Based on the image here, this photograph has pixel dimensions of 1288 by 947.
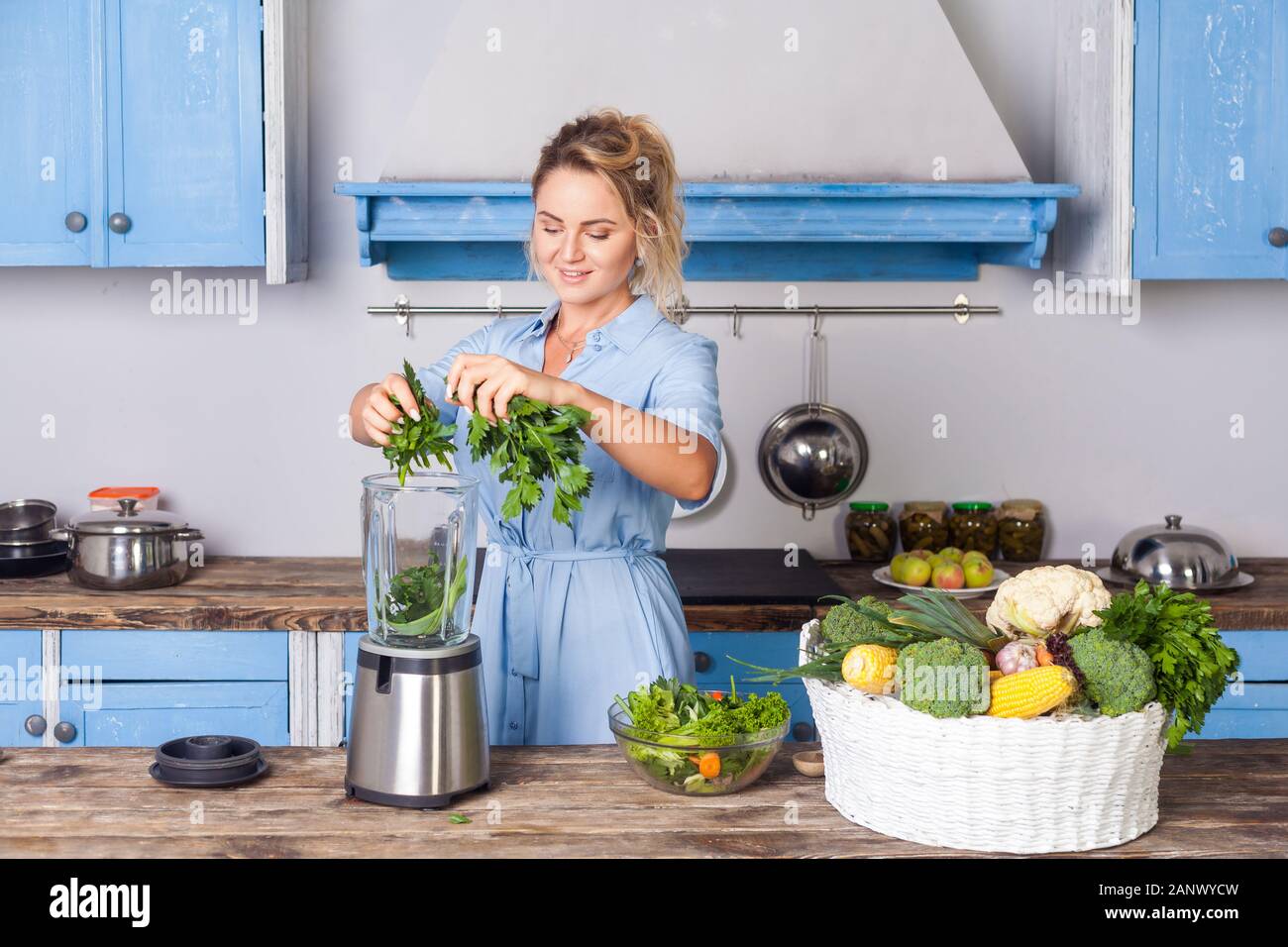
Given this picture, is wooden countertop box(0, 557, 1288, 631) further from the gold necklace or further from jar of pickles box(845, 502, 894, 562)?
the gold necklace

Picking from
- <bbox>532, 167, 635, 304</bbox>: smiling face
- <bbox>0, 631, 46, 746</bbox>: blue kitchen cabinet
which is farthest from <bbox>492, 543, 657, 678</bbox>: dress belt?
<bbox>0, 631, 46, 746</bbox>: blue kitchen cabinet

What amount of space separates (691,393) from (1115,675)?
759 millimetres

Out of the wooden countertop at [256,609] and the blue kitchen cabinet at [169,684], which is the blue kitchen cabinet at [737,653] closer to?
the wooden countertop at [256,609]

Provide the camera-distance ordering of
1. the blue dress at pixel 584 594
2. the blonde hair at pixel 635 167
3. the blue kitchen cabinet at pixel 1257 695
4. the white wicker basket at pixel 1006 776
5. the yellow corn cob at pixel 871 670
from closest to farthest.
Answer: the white wicker basket at pixel 1006 776
the yellow corn cob at pixel 871 670
the blonde hair at pixel 635 167
the blue dress at pixel 584 594
the blue kitchen cabinet at pixel 1257 695

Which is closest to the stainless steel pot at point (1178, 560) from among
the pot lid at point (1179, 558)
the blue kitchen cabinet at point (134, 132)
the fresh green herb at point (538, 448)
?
the pot lid at point (1179, 558)

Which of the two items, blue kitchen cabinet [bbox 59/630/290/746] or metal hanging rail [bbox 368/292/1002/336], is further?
metal hanging rail [bbox 368/292/1002/336]

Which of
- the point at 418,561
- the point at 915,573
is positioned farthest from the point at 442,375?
the point at 915,573

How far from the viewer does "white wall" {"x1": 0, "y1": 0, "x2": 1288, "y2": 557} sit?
3.48 meters

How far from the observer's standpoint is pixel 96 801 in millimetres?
1593

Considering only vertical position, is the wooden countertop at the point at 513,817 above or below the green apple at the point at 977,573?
below

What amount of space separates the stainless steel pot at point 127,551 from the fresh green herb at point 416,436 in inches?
56.5

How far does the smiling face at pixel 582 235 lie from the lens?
6.76 feet

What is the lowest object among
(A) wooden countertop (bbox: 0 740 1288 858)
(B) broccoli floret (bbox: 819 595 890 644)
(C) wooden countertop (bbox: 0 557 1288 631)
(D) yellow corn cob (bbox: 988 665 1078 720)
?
(A) wooden countertop (bbox: 0 740 1288 858)
